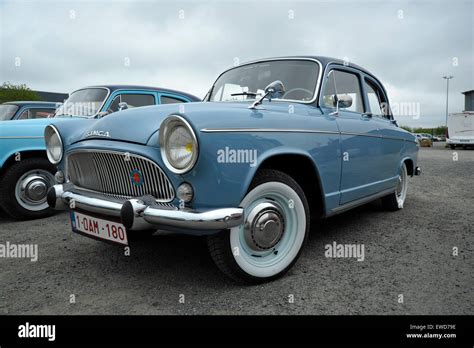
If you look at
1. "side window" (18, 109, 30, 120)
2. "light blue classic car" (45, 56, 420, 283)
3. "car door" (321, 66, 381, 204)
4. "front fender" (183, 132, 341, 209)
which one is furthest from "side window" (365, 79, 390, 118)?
"side window" (18, 109, 30, 120)

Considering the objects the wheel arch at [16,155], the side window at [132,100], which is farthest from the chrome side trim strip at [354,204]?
the wheel arch at [16,155]

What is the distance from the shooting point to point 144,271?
8.26ft

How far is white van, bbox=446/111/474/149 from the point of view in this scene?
2036cm

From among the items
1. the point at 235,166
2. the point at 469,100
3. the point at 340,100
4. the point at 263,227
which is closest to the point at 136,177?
the point at 235,166

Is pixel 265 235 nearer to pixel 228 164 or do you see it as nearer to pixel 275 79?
pixel 228 164

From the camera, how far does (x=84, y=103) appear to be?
4.71 meters

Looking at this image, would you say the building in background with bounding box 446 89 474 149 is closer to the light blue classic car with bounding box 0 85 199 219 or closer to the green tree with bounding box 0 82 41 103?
the light blue classic car with bounding box 0 85 199 219

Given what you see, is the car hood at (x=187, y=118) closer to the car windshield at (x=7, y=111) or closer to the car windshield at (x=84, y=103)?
the car windshield at (x=84, y=103)

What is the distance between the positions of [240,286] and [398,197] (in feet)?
10.9

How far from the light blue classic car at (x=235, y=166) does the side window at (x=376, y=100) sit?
65 cm
